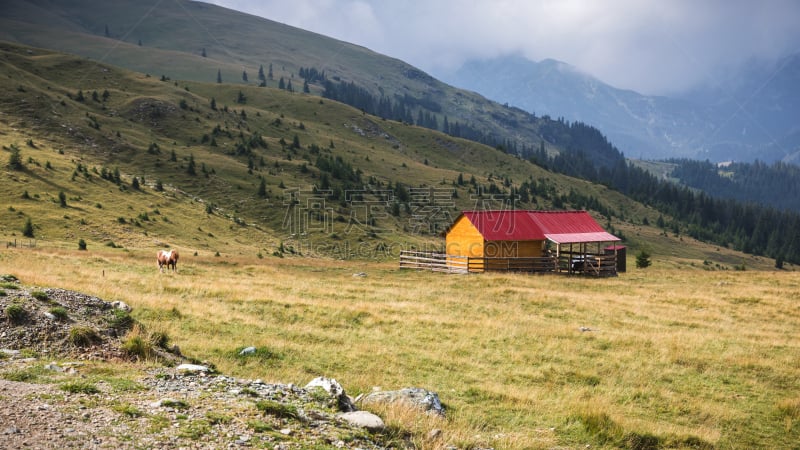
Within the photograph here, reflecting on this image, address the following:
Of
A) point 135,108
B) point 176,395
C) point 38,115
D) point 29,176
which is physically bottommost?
point 176,395

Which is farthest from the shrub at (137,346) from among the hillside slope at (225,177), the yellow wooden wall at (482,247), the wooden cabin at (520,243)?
the hillside slope at (225,177)

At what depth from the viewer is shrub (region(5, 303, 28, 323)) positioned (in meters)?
10.9

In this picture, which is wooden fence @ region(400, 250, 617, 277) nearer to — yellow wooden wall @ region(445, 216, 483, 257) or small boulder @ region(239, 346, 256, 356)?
yellow wooden wall @ region(445, 216, 483, 257)

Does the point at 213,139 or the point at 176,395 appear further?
the point at 213,139

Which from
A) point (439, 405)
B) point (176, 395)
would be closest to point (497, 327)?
point (439, 405)

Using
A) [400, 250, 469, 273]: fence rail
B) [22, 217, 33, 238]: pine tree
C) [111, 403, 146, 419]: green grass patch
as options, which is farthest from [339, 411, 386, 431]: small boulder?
[22, 217, 33, 238]: pine tree

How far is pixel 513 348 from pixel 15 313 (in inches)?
549

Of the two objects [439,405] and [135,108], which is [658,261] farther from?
[135,108]

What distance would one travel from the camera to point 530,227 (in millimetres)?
45156

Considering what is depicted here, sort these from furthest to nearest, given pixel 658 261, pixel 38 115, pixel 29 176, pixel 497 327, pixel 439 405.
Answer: pixel 658 261
pixel 38 115
pixel 29 176
pixel 497 327
pixel 439 405

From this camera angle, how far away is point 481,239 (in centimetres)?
4366

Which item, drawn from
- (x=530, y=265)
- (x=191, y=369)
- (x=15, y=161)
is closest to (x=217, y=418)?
(x=191, y=369)

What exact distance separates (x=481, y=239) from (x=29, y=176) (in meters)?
51.7

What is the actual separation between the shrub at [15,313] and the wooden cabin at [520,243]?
33491mm
